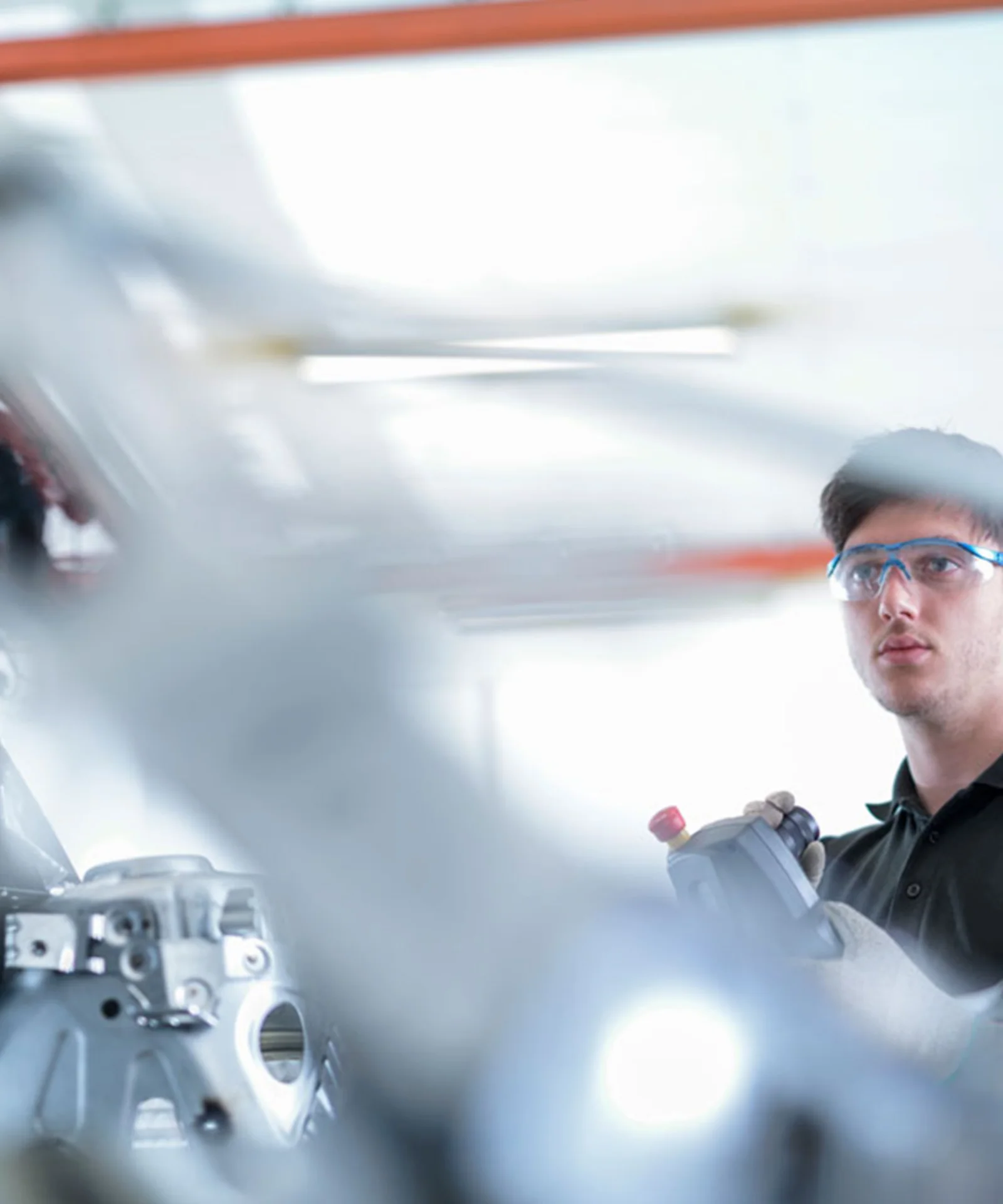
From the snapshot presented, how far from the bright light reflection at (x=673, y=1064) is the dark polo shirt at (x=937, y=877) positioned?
0.46 metres

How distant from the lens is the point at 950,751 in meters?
1.51

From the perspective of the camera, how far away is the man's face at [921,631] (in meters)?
1.32

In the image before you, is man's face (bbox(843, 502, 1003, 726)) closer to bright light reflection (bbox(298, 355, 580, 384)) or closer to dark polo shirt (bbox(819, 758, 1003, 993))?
dark polo shirt (bbox(819, 758, 1003, 993))

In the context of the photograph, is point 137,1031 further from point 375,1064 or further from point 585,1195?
point 585,1195

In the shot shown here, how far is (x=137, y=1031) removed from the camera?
0.85 metres

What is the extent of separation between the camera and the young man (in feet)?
4.12

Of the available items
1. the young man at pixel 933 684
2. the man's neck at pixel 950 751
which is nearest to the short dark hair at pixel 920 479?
the young man at pixel 933 684

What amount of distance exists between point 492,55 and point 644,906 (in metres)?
1.22

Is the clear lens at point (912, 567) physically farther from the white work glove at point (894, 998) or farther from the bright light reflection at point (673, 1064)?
the bright light reflection at point (673, 1064)

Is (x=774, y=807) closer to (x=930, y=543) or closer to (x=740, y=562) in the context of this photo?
(x=740, y=562)

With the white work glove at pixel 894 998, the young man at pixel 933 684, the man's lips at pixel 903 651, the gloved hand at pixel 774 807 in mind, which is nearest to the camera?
the white work glove at pixel 894 998

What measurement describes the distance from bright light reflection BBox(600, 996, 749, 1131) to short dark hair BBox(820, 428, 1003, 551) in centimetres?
45

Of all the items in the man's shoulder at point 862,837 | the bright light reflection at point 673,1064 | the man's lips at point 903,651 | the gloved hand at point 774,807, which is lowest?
the bright light reflection at point 673,1064

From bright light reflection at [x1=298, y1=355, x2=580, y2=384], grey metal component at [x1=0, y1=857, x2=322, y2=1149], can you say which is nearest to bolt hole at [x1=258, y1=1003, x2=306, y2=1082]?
grey metal component at [x1=0, y1=857, x2=322, y2=1149]
